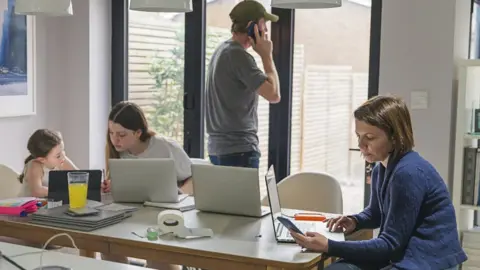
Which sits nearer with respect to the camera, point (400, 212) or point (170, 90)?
point (400, 212)

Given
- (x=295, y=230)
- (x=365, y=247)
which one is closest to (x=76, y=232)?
(x=295, y=230)

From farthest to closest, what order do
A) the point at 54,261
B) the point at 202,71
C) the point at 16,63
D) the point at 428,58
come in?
the point at 202,71 → the point at 16,63 → the point at 428,58 → the point at 54,261

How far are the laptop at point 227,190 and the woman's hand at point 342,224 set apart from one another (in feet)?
0.98

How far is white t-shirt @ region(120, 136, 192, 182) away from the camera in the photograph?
3027 mm

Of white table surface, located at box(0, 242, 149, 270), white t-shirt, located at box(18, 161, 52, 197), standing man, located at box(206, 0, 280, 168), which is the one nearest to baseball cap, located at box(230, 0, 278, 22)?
standing man, located at box(206, 0, 280, 168)

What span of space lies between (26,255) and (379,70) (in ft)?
7.15

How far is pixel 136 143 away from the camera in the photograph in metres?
3.05

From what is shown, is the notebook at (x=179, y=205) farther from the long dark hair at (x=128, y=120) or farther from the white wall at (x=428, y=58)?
the white wall at (x=428, y=58)

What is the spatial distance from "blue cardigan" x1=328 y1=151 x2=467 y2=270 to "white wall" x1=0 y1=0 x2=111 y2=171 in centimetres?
278

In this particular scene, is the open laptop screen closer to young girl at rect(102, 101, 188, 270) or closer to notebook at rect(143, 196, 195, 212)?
notebook at rect(143, 196, 195, 212)

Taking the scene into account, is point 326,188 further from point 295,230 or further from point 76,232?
point 76,232

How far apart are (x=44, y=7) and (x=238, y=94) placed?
1.02m

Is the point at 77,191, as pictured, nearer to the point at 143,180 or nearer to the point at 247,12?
the point at 143,180

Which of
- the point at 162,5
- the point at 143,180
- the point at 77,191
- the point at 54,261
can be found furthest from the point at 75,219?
the point at 162,5
